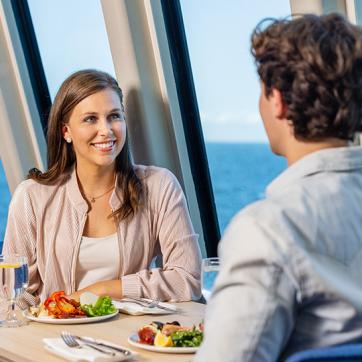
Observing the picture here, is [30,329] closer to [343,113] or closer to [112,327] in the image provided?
[112,327]

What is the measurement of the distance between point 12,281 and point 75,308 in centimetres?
22

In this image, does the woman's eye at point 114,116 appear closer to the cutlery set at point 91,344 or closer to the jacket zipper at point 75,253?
the jacket zipper at point 75,253

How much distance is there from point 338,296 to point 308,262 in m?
0.08

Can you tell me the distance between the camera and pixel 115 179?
11.8ft

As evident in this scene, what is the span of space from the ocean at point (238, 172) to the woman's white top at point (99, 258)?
1.03 metres

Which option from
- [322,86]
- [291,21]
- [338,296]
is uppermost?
[291,21]

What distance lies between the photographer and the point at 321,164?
163 cm

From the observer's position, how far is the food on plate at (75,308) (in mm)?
2820

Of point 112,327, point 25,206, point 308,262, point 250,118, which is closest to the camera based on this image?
point 308,262

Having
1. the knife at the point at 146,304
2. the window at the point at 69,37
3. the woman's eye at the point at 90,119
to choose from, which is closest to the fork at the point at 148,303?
the knife at the point at 146,304

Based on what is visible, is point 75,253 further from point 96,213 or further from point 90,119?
point 90,119

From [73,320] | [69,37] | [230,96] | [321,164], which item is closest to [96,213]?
[73,320]

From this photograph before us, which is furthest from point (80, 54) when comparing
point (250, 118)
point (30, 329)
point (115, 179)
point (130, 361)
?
point (130, 361)

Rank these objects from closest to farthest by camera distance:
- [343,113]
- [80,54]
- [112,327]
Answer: [343,113], [112,327], [80,54]
